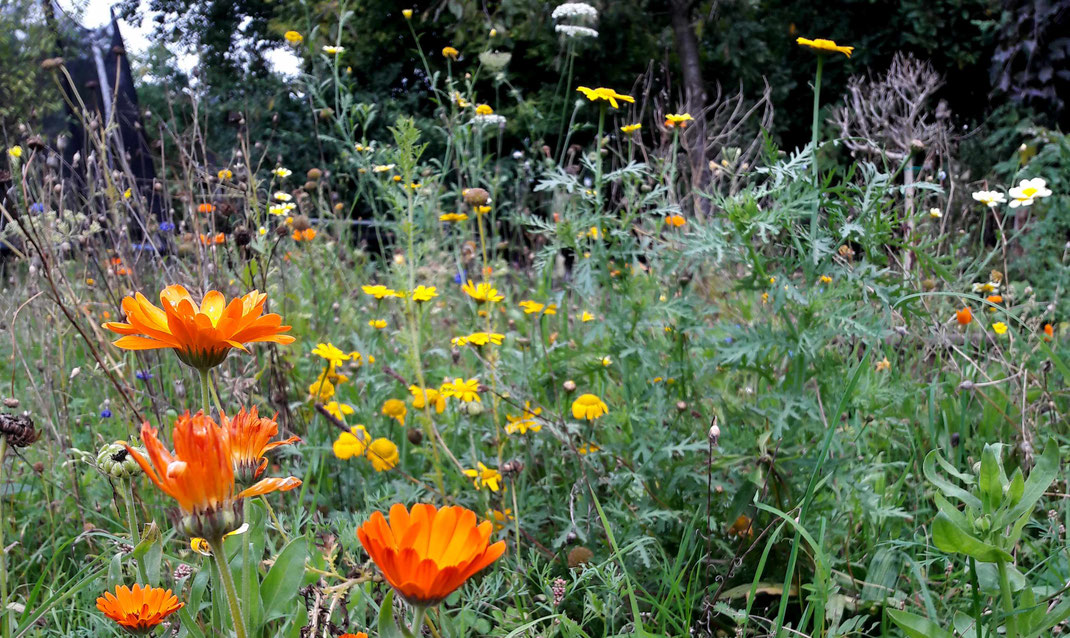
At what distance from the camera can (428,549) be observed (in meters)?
0.69

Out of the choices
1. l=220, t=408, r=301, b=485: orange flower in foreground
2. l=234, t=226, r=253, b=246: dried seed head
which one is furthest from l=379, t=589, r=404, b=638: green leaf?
l=234, t=226, r=253, b=246: dried seed head

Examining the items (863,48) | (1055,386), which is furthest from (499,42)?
(1055,386)

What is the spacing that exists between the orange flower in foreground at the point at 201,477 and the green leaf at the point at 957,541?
0.67 m

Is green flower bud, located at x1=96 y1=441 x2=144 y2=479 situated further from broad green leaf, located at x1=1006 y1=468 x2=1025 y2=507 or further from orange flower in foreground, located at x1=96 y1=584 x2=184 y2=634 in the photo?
broad green leaf, located at x1=1006 y1=468 x2=1025 y2=507

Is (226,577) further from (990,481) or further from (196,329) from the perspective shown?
(990,481)

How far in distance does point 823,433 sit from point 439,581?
0.99m

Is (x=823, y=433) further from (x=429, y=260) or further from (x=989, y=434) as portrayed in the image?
(x=429, y=260)

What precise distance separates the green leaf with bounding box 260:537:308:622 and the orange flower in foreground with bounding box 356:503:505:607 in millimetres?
230

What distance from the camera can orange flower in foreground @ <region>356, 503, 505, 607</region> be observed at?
1.97 feet

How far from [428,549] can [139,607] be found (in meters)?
0.43

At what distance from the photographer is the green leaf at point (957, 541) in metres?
0.83

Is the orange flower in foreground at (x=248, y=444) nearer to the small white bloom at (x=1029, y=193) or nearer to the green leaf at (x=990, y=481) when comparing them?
the green leaf at (x=990, y=481)

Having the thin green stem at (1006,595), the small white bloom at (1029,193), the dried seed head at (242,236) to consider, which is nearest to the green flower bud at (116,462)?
the dried seed head at (242,236)

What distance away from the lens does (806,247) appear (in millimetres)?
1467
